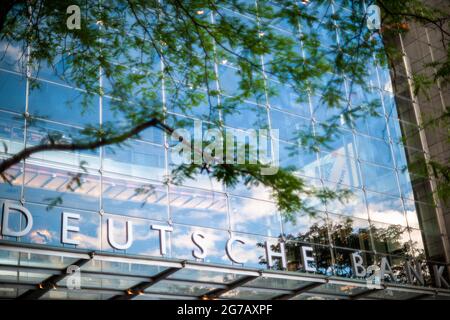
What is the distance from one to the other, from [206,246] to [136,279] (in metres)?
1.83

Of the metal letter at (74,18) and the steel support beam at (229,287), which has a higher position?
the metal letter at (74,18)

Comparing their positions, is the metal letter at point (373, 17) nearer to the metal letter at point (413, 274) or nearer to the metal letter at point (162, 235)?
the metal letter at point (162, 235)

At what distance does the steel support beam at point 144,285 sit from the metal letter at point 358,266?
17.7 ft

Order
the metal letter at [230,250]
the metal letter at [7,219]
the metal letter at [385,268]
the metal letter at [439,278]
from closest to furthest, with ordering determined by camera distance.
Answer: the metal letter at [7,219] → the metal letter at [230,250] → the metal letter at [385,268] → the metal letter at [439,278]

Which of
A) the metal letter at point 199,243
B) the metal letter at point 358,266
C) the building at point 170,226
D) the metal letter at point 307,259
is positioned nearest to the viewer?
the building at point 170,226

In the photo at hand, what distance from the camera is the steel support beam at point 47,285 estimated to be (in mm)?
10570

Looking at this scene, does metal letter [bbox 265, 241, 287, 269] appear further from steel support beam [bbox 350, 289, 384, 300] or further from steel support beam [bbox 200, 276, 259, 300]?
steel support beam [bbox 350, 289, 384, 300]

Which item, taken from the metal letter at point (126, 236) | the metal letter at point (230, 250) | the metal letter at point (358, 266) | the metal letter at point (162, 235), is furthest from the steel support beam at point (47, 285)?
the metal letter at point (358, 266)

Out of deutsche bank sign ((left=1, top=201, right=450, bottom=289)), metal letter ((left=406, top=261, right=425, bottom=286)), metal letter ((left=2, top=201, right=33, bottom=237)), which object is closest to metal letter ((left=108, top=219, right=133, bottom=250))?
deutsche bank sign ((left=1, top=201, right=450, bottom=289))
